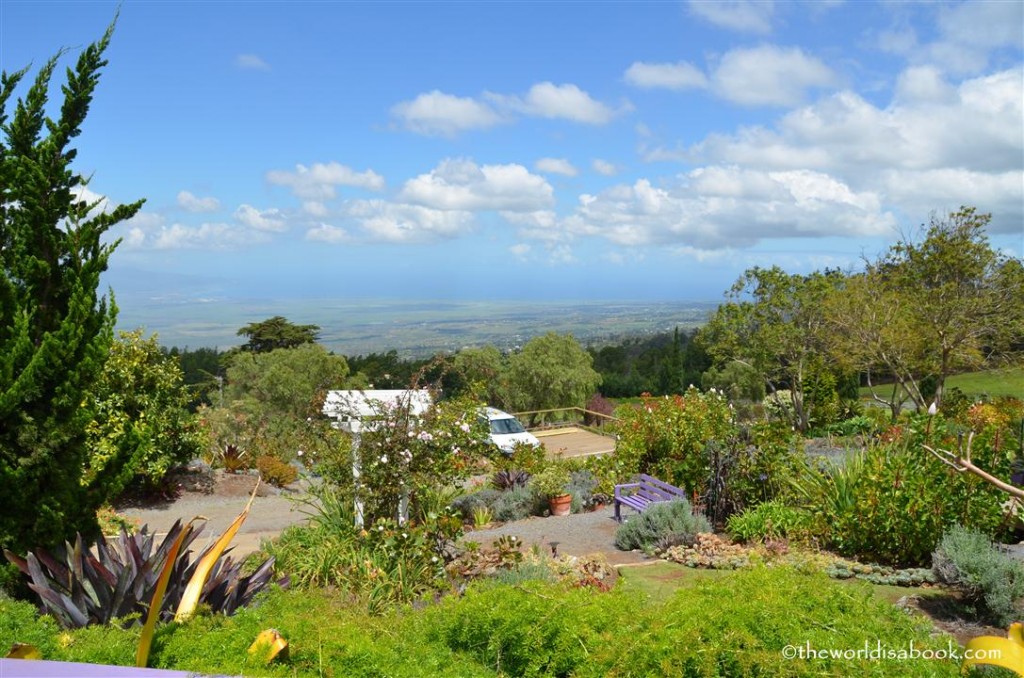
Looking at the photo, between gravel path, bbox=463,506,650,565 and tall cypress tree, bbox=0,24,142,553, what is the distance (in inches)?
150

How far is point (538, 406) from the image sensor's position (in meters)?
29.7

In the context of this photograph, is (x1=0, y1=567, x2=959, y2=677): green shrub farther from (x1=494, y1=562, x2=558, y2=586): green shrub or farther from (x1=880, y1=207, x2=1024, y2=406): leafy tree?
(x1=880, y1=207, x2=1024, y2=406): leafy tree

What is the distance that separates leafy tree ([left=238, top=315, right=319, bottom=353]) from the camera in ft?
127

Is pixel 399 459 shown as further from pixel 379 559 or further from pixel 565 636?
pixel 565 636

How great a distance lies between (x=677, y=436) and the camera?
1061cm

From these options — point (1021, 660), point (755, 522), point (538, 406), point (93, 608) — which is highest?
point (1021, 660)

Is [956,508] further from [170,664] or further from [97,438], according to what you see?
[97,438]

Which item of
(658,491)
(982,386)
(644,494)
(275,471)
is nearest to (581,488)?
(644,494)

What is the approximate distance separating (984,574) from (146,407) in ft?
36.2

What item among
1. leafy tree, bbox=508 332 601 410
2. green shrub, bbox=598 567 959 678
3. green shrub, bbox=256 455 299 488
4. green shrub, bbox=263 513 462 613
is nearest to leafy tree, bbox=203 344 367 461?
green shrub, bbox=256 455 299 488

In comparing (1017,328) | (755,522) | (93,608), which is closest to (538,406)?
(1017,328)

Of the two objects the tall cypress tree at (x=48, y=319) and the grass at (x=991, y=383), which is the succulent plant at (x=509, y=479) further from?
the grass at (x=991, y=383)

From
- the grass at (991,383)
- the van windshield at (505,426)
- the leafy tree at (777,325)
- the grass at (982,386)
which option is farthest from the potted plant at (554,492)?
the grass at (982,386)

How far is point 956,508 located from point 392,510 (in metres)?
4.84
